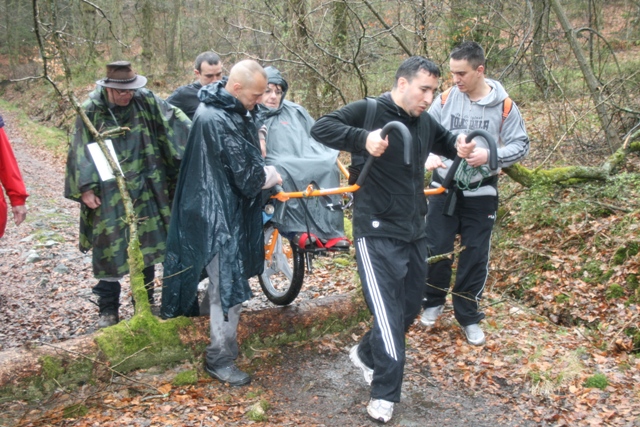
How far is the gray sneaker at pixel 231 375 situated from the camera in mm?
4133

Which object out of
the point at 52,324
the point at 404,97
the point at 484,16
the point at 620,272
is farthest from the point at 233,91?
the point at 484,16

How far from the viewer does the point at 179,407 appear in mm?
3826

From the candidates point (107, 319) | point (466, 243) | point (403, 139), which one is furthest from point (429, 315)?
point (107, 319)

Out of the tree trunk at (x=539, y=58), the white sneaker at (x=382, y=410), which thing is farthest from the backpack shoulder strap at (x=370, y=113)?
the tree trunk at (x=539, y=58)

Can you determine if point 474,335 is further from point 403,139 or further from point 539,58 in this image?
point 539,58

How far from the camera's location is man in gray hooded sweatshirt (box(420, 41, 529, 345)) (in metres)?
4.55

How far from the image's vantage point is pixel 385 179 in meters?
3.72

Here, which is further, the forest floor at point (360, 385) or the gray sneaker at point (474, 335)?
the gray sneaker at point (474, 335)

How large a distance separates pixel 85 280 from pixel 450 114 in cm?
456

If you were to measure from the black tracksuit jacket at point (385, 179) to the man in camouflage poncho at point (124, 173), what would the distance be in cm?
179

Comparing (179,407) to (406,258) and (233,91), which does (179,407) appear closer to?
(406,258)

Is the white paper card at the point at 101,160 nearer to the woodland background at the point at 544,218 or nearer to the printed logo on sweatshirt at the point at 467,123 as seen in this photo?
the woodland background at the point at 544,218

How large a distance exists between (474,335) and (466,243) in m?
0.79

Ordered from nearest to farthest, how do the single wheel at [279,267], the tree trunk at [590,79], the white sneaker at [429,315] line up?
the single wheel at [279,267]
the white sneaker at [429,315]
the tree trunk at [590,79]
